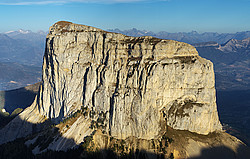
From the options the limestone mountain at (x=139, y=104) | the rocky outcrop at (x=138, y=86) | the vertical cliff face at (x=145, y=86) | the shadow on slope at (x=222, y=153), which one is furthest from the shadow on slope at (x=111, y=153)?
the vertical cliff face at (x=145, y=86)

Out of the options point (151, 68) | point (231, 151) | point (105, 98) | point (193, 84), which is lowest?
point (231, 151)

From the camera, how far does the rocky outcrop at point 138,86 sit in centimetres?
10638

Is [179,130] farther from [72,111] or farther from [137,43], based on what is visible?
[72,111]

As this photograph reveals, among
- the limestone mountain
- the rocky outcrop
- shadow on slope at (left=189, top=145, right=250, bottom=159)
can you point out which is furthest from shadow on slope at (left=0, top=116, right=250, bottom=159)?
the rocky outcrop

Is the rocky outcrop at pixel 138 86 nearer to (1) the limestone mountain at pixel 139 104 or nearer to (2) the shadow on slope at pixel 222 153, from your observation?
(1) the limestone mountain at pixel 139 104

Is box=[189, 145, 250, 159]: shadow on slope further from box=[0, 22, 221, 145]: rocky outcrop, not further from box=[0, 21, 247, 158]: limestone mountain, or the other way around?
box=[0, 22, 221, 145]: rocky outcrop

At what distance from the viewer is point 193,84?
358 ft

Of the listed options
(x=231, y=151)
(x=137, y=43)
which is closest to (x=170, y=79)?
(x=137, y=43)

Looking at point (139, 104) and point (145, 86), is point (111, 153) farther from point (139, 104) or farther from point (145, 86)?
point (145, 86)

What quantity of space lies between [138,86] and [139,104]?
9.27 meters

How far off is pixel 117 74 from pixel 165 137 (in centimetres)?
4030

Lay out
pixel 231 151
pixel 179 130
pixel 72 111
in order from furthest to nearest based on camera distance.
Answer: pixel 72 111 → pixel 179 130 → pixel 231 151

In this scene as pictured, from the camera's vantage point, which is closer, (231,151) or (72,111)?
(231,151)

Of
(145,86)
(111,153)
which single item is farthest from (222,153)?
(111,153)
